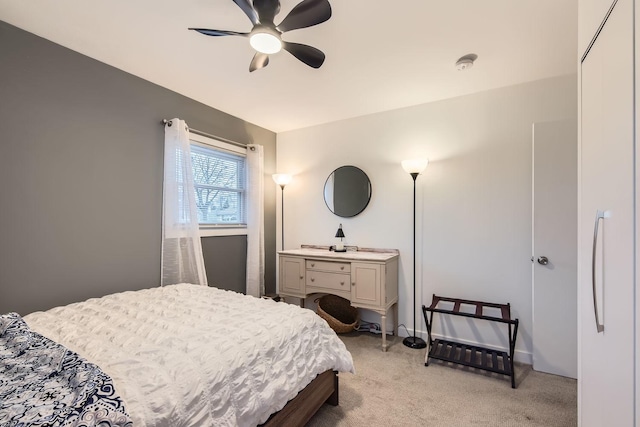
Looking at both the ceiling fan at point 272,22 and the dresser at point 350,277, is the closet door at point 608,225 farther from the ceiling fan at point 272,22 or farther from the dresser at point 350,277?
the dresser at point 350,277

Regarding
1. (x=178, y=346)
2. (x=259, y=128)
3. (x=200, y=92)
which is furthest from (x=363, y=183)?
(x=178, y=346)

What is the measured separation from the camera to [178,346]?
4.06 feet


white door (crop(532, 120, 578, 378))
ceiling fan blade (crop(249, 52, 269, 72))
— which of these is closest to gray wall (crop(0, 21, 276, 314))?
ceiling fan blade (crop(249, 52, 269, 72))

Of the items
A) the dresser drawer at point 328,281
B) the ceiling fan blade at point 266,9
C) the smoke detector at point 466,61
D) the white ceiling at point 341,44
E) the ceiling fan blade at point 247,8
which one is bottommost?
the dresser drawer at point 328,281

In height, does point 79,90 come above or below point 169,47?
below

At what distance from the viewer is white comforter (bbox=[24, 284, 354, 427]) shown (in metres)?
0.98

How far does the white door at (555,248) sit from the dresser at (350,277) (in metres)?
1.21

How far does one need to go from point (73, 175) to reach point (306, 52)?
193 cm

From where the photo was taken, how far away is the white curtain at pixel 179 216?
2.56 meters

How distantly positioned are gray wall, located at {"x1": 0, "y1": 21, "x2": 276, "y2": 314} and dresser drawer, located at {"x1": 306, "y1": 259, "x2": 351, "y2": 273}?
1.49 meters

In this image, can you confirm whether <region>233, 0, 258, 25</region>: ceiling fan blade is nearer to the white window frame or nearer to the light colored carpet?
the white window frame

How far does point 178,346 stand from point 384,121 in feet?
9.46

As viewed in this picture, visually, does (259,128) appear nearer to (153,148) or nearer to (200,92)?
(200,92)

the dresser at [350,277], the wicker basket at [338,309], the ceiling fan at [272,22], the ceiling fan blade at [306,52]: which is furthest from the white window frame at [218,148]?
the ceiling fan blade at [306,52]
